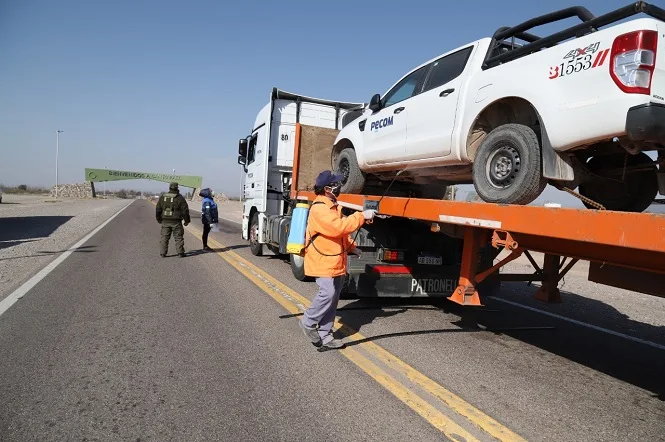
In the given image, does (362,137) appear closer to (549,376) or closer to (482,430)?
(549,376)

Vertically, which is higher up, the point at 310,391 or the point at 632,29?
the point at 632,29

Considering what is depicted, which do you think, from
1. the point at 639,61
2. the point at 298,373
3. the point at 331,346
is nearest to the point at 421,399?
the point at 298,373

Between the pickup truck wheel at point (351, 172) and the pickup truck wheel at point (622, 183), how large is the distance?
3.15 m

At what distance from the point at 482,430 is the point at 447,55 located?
162 inches

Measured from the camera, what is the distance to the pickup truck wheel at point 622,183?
388 cm

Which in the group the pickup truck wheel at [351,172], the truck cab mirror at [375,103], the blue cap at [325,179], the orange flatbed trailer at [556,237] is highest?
the truck cab mirror at [375,103]

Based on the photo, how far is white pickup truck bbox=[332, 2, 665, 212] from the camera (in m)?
2.98

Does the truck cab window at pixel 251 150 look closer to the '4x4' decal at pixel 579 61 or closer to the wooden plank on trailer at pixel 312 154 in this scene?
the wooden plank on trailer at pixel 312 154

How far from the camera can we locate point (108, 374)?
11.2 feet

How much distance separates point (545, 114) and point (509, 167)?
543 mm

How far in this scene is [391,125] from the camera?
18.7 ft

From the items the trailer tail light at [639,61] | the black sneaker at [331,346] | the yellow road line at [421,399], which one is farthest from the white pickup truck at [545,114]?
the black sneaker at [331,346]

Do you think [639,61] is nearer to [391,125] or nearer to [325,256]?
[325,256]

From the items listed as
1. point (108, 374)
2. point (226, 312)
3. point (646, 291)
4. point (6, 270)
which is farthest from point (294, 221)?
point (6, 270)
